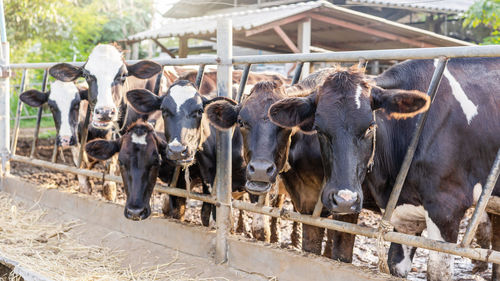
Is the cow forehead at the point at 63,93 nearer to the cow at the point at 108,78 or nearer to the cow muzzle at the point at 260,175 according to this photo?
the cow at the point at 108,78

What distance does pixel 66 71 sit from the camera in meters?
5.33

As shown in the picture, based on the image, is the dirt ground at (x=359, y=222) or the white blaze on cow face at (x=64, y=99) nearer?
the dirt ground at (x=359, y=222)


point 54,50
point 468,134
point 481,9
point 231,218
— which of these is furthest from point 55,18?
point 468,134

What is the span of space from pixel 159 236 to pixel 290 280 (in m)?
1.44

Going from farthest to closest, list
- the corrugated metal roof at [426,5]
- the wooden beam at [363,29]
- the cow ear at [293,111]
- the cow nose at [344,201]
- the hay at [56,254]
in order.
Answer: the corrugated metal roof at [426,5] → the wooden beam at [363,29] → the hay at [56,254] → the cow ear at [293,111] → the cow nose at [344,201]

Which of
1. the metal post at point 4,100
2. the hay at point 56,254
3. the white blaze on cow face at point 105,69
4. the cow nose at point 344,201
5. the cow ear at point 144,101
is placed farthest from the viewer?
the metal post at point 4,100

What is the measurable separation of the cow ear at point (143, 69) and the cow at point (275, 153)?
1643 millimetres

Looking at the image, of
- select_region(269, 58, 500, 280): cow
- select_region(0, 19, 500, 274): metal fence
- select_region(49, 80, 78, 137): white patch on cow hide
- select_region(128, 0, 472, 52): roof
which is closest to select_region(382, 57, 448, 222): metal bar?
select_region(0, 19, 500, 274): metal fence

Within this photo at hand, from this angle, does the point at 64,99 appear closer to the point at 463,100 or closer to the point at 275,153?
the point at 275,153

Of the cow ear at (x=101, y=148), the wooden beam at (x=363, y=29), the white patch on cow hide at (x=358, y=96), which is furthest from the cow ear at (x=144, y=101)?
the wooden beam at (x=363, y=29)

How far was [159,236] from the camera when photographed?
4406 millimetres

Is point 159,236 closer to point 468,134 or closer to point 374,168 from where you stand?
point 374,168

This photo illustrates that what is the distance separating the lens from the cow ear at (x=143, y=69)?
16.8ft

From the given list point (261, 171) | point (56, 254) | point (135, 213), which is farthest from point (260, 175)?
point (56, 254)
